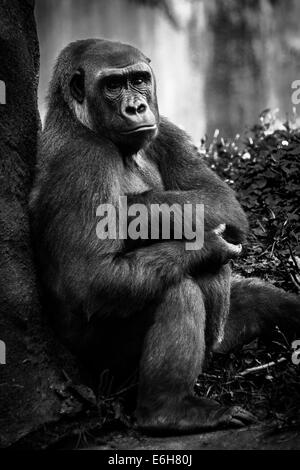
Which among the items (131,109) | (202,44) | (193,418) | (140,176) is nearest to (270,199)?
(140,176)

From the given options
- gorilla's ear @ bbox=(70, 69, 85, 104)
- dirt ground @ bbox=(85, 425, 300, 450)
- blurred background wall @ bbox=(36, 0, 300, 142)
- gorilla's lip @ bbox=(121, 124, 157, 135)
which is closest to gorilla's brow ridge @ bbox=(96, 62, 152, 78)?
gorilla's ear @ bbox=(70, 69, 85, 104)

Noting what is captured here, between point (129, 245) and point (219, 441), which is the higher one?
point (129, 245)

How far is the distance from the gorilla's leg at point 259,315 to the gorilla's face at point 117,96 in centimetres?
122

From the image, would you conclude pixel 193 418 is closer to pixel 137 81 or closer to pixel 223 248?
pixel 223 248

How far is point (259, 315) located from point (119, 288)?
1274mm

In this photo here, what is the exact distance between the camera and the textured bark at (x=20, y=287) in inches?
144

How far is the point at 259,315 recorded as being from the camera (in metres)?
4.70

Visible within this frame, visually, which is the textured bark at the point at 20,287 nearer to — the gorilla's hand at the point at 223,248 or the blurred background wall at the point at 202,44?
the gorilla's hand at the point at 223,248

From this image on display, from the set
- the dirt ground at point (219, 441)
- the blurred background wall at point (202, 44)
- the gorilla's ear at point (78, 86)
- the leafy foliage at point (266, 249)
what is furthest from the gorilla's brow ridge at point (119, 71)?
the blurred background wall at point (202, 44)

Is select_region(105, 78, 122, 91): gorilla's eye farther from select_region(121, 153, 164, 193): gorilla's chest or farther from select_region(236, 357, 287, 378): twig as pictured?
select_region(236, 357, 287, 378): twig

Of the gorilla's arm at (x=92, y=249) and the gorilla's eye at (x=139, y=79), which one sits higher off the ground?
the gorilla's eye at (x=139, y=79)

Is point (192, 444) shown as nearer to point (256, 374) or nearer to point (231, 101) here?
point (256, 374)

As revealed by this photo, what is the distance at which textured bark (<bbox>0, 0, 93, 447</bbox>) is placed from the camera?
365 centimetres

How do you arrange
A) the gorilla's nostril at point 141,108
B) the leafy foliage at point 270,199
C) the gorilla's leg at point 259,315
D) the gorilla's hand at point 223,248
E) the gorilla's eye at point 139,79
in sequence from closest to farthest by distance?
the gorilla's hand at point 223,248
the gorilla's nostril at point 141,108
the gorilla's eye at point 139,79
the gorilla's leg at point 259,315
the leafy foliage at point 270,199
